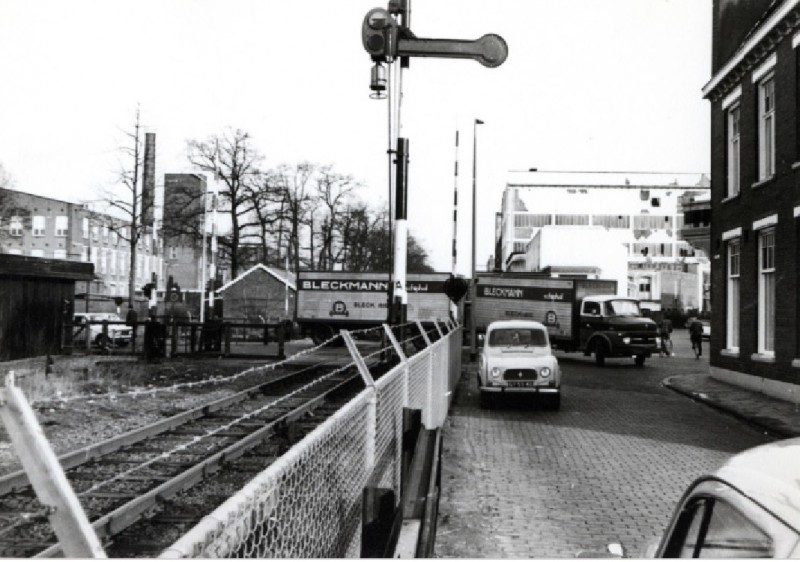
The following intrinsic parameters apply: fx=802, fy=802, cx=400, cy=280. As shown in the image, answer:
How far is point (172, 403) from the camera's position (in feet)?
50.6

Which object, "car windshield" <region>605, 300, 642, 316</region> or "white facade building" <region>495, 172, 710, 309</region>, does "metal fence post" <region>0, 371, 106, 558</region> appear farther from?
"white facade building" <region>495, 172, 710, 309</region>

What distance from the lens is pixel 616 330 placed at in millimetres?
26703

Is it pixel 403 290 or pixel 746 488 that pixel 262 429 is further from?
pixel 746 488

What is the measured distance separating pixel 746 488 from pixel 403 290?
933 cm

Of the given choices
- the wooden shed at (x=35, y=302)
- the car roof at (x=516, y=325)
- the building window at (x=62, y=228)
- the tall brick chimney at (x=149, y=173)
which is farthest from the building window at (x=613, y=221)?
the car roof at (x=516, y=325)

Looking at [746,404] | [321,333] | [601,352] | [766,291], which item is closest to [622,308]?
[601,352]

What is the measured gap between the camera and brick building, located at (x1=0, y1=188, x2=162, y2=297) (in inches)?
558

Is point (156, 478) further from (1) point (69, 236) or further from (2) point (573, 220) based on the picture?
(2) point (573, 220)

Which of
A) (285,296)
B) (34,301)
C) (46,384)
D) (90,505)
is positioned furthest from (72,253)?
(285,296)

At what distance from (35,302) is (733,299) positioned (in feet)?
63.8

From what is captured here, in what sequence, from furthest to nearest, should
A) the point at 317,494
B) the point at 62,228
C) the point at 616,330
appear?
the point at 616,330 → the point at 62,228 → the point at 317,494

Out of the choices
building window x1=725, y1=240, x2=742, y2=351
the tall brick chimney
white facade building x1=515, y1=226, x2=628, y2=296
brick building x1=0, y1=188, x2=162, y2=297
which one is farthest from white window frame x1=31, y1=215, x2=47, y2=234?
white facade building x1=515, y1=226, x2=628, y2=296

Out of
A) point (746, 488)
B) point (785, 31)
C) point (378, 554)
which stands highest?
point (785, 31)

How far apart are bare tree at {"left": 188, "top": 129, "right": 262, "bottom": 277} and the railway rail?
29.1 meters
